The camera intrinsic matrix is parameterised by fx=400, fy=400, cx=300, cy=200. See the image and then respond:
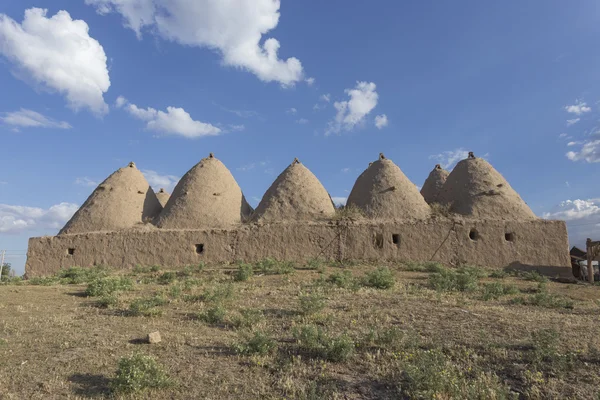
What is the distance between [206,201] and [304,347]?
39.7ft

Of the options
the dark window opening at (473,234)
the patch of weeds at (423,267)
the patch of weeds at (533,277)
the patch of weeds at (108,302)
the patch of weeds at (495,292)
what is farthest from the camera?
the dark window opening at (473,234)

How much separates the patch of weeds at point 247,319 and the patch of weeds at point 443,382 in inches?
96.7

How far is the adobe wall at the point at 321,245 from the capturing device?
44.0 feet

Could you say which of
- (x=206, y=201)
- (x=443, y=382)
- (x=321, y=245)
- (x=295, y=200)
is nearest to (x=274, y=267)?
(x=321, y=245)

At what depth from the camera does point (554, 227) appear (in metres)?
13.5

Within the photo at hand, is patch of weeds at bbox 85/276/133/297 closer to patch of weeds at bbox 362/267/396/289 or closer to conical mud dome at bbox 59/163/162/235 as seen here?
patch of weeds at bbox 362/267/396/289

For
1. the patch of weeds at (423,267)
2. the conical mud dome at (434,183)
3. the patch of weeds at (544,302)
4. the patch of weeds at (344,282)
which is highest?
the conical mud dome at (434,183)

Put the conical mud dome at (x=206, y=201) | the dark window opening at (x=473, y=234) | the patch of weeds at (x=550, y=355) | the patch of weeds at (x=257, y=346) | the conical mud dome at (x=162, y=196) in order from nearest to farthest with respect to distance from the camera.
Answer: the patch of weeds at (x=550, y=355), the patch of weeds at (x=257, y=346), the dark window opening at (x=473, y=234), the conical mud dome at (x=206, y=201), the conical mud dome at (x=162, y=196)

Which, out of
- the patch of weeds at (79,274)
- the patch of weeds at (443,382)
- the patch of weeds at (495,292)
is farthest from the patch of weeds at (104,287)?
the patch of weeds at (495,292)

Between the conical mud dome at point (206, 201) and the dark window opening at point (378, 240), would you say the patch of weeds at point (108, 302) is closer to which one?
the conical mud dome at point (206, 201)

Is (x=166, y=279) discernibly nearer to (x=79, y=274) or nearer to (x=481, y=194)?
(x=79, y=274)

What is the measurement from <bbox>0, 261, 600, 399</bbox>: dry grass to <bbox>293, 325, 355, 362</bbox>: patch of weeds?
0.05 feet

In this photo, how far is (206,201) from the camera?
1602 cm

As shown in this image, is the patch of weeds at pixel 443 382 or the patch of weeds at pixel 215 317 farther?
the patch of weeds at pixel 215 317
